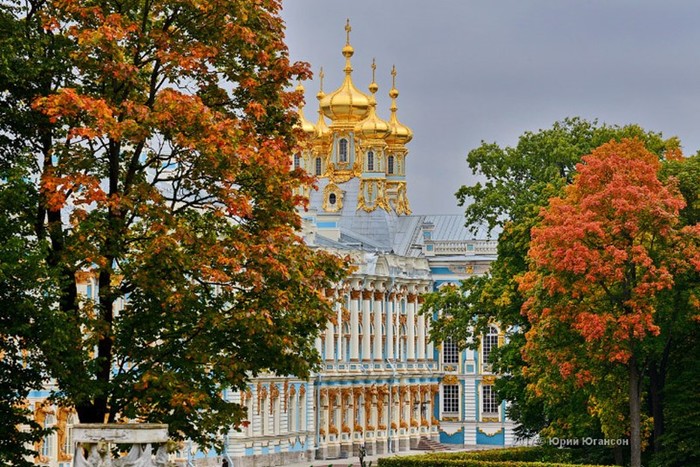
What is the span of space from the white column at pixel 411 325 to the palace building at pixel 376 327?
3.2 inches

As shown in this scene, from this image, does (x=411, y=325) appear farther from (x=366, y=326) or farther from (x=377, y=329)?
(x=366, y=326)

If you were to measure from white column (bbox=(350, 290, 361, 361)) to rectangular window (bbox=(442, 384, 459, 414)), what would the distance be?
38.8ft

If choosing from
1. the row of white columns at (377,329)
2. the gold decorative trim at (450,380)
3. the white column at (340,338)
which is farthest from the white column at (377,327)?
the gold decorative trim at (450,380)

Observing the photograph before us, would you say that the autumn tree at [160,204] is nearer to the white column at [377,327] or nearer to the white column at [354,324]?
the white column at [354,324]

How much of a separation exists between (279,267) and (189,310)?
1503 mm

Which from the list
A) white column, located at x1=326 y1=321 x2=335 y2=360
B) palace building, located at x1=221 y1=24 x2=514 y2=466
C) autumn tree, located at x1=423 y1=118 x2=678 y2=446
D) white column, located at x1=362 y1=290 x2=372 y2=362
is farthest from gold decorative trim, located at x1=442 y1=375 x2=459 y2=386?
autumn tree, located at x1=423 y1=118 x2=678 y2=446

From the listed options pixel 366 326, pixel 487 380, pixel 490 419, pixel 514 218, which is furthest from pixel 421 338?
pixel 514 218

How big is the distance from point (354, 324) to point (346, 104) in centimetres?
1733

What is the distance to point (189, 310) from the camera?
27.4 meters

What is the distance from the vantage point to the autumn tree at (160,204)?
2672cm

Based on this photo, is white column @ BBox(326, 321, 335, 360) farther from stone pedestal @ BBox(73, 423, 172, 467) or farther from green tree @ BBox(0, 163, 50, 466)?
stone pedestal @ BBox(73, 423, 172, 467)

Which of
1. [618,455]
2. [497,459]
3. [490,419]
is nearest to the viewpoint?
[618,455]

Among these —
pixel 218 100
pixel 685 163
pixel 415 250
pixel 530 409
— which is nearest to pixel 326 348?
pixel 415 250

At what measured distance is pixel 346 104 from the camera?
98812mm
